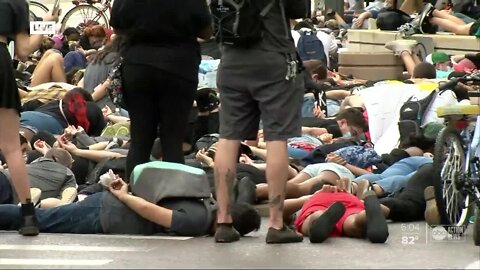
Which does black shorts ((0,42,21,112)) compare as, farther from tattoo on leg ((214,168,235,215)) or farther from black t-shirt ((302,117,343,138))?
black t-shirt ((302,117,343,138))

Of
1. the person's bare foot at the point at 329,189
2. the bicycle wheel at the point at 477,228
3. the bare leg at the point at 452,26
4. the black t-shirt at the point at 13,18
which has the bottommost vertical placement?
the bare leg at the point at 452,26

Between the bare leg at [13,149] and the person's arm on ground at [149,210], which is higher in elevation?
the bare leg at [13,149]

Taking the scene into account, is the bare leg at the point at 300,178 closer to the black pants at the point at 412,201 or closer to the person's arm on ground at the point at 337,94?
the black pants at the point at 412,201

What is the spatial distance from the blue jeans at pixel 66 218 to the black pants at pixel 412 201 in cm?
207

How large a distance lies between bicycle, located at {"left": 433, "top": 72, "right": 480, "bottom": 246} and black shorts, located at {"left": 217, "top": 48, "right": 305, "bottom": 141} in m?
0.97

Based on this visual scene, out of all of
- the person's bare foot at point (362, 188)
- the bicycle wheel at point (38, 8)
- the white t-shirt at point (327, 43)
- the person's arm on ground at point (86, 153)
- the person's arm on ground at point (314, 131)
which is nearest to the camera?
the person's bare foot at point (362, 188)

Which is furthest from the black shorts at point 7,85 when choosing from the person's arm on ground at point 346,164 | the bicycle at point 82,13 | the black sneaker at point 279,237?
the bicycle at point 82,13

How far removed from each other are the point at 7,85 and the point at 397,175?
11.3 feet

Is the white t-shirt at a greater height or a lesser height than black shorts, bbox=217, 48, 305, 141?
lesser

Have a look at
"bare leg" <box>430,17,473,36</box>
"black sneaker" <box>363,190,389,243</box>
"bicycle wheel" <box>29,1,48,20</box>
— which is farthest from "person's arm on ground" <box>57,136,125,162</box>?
"bicycle wheel" <box>29,1,48,20</box>

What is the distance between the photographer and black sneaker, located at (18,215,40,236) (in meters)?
9.20

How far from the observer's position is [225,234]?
8.71 m

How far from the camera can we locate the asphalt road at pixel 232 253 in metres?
7.88

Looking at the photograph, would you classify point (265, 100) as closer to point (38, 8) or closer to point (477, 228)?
point (477, 228)
